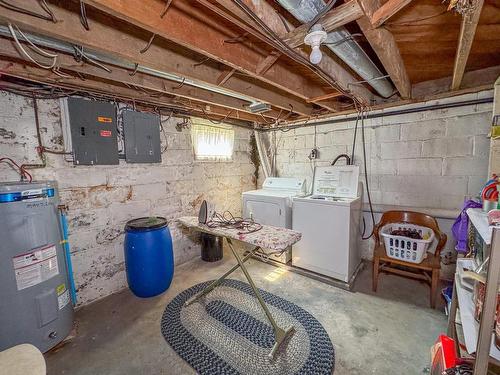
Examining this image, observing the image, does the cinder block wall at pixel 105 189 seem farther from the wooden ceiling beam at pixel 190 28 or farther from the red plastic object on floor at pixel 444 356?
the red plastic object on floor at pixel 444 356

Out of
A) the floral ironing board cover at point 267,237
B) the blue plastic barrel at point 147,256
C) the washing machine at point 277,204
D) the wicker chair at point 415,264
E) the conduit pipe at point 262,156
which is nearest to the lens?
the floral ironing board cover at point 267,237

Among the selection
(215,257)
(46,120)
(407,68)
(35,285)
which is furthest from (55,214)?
(407,68)

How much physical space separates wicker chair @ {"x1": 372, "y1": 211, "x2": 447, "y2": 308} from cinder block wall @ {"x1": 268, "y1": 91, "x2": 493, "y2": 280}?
0.99 ft

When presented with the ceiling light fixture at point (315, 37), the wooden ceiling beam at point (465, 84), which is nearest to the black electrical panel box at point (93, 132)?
the ceiling light fixture at point (315, 37)

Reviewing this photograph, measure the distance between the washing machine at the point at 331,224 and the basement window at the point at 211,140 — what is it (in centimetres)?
146

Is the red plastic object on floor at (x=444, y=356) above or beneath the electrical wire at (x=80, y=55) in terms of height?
beneath

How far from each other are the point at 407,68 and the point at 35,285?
12.0ft

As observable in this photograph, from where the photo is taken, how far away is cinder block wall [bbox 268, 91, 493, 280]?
2.27m

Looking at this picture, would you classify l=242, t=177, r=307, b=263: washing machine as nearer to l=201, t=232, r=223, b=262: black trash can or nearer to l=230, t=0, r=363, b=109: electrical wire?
l=201, t=232, r=223, b=262: black trash can

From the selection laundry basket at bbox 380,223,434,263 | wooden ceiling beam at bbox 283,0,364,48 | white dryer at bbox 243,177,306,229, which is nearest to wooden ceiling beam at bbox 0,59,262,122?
white dryer at bbox 243,177,306,229

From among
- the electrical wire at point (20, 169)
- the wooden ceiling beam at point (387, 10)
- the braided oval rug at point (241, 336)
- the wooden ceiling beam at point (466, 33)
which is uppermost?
the wooden ceiling beam at point (387, 10)

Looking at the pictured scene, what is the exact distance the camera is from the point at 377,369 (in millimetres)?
1477

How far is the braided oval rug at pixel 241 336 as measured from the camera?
4.94ft

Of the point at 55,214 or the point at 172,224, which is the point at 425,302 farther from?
the point at 55,214
